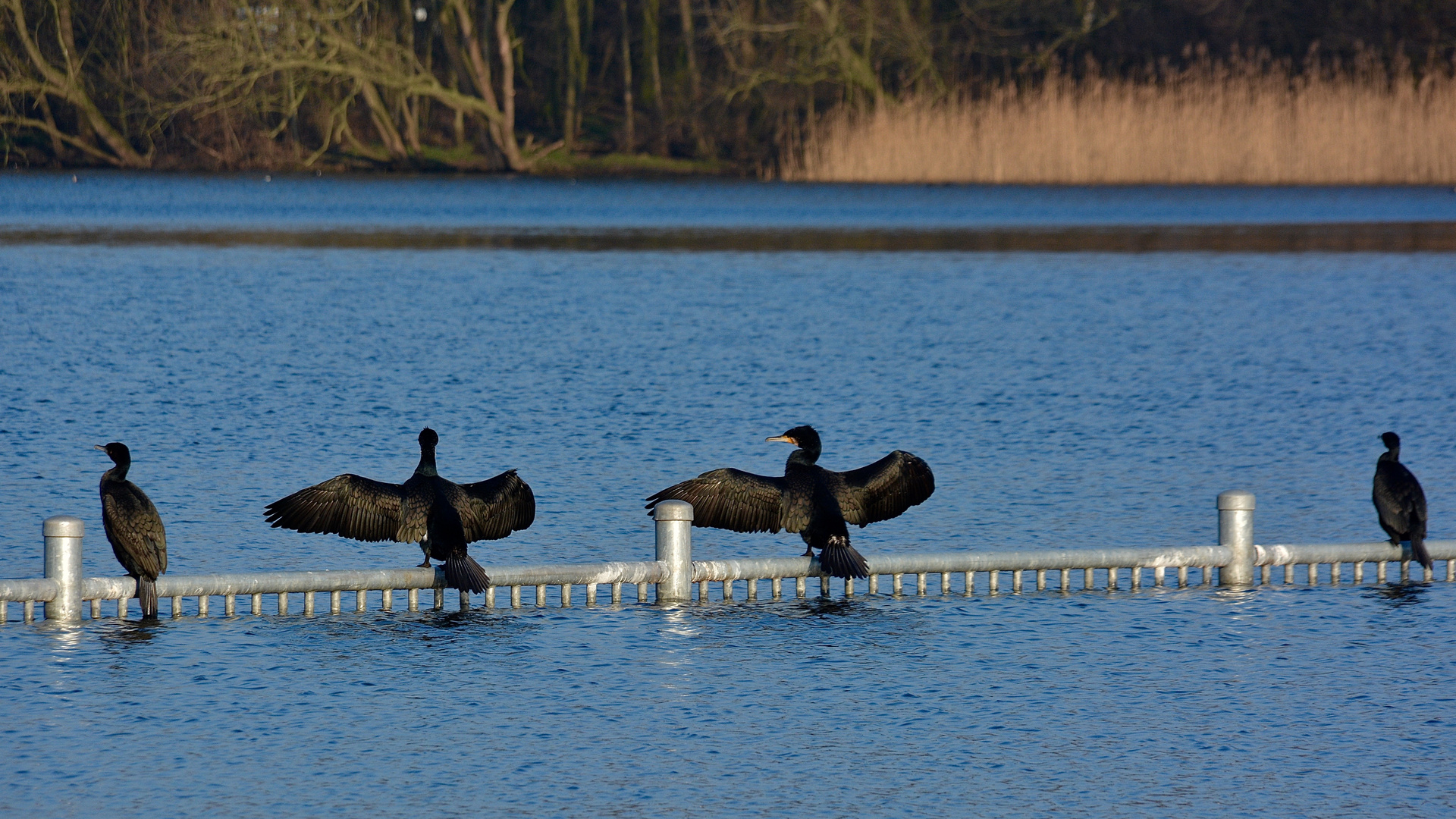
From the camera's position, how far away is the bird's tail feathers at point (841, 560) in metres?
10.1

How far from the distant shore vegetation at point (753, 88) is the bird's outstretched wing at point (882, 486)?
3313 cm

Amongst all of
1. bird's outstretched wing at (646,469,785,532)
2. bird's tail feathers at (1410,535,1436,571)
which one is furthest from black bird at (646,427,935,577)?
bird's tail feathers at (1410,535,1436,571)

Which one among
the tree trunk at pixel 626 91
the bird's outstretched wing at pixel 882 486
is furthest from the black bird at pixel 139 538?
the tree trunk at pixel 626 91

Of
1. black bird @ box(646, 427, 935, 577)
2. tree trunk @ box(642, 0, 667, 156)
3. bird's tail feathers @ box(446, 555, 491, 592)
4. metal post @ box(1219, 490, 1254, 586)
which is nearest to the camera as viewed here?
bird's tail feathers @ box(446, 555, 491, 592)

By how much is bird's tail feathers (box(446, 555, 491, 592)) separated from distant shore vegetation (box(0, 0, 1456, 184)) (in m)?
34.7

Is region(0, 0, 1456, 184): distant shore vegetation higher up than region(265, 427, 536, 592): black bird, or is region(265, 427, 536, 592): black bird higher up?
region(0, 0, 1456, 184): distant shore vegetation

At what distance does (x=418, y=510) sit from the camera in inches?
394

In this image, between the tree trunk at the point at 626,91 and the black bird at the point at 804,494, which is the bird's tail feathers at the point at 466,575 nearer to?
the black bird at the point at 804,494

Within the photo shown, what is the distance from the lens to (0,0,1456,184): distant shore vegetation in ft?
143

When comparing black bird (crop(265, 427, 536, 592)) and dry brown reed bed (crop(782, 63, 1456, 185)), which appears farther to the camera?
dry brown reed bed (crop(782, 63, 1456, 185))

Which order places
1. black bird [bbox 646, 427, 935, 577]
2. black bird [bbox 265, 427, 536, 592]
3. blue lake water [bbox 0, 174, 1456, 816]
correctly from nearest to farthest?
blue lake water [bbox 0, 174, 1456, 816] → black bird [bbox 265, 427, 536, 592] → black bird [bbox 646, 427, 935, 577]

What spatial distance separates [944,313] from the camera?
2705 centimetres

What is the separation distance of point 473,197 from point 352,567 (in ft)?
135

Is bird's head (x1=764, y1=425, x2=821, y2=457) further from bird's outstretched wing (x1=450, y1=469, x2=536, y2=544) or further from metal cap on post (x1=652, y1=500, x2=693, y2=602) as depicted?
bird's outstretched wing (x1=450, y1=469, x2=536, y2=544)
